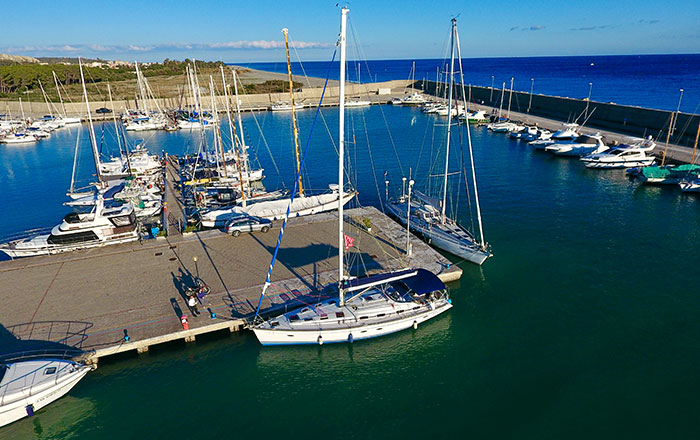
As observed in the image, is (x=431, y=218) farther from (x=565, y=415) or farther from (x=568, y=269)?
(x=565, y=415)

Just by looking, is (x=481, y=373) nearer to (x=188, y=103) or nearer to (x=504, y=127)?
(x=504, y=127)

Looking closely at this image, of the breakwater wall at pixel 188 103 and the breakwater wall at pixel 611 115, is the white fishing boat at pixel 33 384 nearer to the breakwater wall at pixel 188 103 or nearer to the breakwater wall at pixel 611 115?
the breakwater wall at pixel 611 115

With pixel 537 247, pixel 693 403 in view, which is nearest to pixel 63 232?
pixel 537 247

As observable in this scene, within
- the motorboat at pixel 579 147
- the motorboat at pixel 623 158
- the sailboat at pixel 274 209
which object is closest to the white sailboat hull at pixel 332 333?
the sailboat at pixel 274 209

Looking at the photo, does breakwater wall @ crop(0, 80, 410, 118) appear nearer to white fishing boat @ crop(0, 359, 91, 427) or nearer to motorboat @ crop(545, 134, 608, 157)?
motorboat @ crop(545, 134, 608, 157)

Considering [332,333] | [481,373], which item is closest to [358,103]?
A: [332,333]

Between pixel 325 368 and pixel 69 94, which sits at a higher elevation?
pixel 69 94

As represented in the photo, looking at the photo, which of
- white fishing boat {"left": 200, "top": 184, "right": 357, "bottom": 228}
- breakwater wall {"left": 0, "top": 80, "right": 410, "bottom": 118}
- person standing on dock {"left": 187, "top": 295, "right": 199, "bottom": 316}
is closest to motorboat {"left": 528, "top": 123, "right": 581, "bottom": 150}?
white fishing boat {"left": 200, "top": 184, "right": 357, "bottom": 228}
